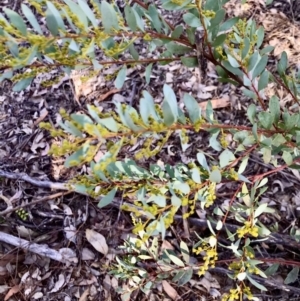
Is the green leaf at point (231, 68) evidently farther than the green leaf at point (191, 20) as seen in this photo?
Yes

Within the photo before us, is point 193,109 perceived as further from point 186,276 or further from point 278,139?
point 186,276

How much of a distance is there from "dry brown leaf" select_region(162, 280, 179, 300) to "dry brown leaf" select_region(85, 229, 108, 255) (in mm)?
321

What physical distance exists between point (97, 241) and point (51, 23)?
4.92ft

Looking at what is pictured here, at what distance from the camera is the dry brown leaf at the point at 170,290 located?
2.04 meters

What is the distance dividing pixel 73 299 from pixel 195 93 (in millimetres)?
1270

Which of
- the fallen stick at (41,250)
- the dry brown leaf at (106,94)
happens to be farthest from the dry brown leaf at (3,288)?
the dry brown leaf at (106,94)

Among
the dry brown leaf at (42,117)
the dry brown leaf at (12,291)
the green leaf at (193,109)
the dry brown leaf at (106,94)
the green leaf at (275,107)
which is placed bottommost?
the dry brown leaf at (12,291)

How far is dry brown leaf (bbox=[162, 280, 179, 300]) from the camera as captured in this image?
204 cm

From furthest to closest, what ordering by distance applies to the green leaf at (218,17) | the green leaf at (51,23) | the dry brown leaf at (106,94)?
1. the dry brown leaf at (106,94)
2. the green leaf at (218,17)
3. the green leaf at (51,23)

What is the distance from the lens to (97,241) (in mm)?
2197

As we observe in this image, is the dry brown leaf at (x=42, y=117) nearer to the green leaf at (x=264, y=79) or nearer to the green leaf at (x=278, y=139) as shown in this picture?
the green leaf at (x=264, y=79)

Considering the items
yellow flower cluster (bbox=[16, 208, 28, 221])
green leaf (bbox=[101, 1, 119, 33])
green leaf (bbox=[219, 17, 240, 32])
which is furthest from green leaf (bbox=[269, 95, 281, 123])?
yellow flower cluster (bbox=[16, 208, 28, 221])

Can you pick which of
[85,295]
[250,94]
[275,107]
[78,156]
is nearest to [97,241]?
[85,295]

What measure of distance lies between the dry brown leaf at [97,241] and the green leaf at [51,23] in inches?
58.1
